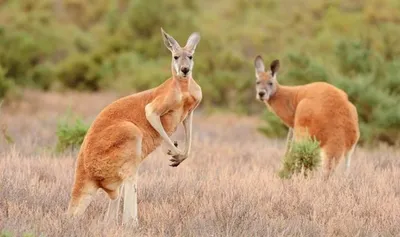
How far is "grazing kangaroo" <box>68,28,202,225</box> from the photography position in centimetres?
610

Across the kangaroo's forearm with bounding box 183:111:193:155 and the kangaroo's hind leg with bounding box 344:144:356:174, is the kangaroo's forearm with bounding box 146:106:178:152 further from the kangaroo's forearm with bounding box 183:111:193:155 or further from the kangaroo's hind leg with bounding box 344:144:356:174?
the kangaroo's hind leg with bounding box 344:144:356:174

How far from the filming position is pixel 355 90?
14.0 metres

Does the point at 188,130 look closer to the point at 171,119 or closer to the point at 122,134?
the point at 171,119

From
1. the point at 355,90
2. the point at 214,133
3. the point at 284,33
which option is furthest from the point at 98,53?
the point at 355,90

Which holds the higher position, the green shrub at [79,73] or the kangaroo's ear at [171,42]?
the kangaroo's ear at [171,42]

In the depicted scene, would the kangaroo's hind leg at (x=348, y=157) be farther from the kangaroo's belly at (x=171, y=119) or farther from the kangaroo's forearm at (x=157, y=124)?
the kangaroo's forearm at (x=157, y=124)

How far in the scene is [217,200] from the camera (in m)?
6.61

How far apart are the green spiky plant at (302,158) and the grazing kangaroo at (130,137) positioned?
2.14 metres

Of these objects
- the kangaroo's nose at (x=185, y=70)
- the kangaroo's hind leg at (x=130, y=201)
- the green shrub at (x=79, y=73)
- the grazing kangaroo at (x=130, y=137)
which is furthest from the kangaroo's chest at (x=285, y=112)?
the green shrub at (x=79, y=73)

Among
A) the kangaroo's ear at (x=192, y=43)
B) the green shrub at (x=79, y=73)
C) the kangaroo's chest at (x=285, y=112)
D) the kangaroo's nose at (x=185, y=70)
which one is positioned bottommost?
the green shrub at (x=79, y=73)

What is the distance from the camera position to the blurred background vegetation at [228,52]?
1522 cm

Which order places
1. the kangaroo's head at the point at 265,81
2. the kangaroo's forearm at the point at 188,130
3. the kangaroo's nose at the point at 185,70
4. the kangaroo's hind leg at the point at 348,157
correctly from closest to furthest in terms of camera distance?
the kangaroo's nose at the point at 185,70 < the kangaroo's forearm at the point at 188,130 < the kangaroo's hind leg at the point at 348,157 < the kangaroo's head at the point at 265,81

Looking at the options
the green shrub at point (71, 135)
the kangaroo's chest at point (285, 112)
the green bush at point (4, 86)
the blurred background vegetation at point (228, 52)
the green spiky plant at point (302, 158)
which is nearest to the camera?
the green spiky plant at point (302, 158)

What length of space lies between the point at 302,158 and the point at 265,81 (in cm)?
233
